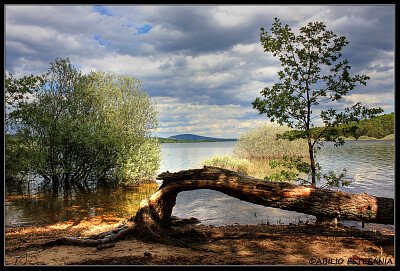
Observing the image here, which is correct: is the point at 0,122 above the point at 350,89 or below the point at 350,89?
below

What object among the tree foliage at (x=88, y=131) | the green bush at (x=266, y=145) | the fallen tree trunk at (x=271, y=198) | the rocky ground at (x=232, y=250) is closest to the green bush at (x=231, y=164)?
the tree foliage at (x=88, y=131)

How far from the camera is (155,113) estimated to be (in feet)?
78.9

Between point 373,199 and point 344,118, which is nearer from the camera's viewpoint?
point 373,199

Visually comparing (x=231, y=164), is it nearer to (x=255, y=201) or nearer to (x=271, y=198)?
(x=255, y=201)

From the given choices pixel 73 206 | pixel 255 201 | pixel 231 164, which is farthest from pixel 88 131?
pixel 255 201

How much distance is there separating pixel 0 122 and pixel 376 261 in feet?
28.0

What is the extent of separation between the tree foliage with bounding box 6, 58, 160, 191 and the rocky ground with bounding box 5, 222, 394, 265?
507 inches

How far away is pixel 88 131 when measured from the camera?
67.8 ft

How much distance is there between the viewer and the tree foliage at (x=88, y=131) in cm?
1981

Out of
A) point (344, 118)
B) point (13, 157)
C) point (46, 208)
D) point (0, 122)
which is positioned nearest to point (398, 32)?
point (344, 118)

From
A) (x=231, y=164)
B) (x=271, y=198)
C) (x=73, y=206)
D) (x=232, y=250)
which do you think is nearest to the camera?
(x=232, y=250)

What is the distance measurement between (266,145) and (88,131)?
29.4 metres
